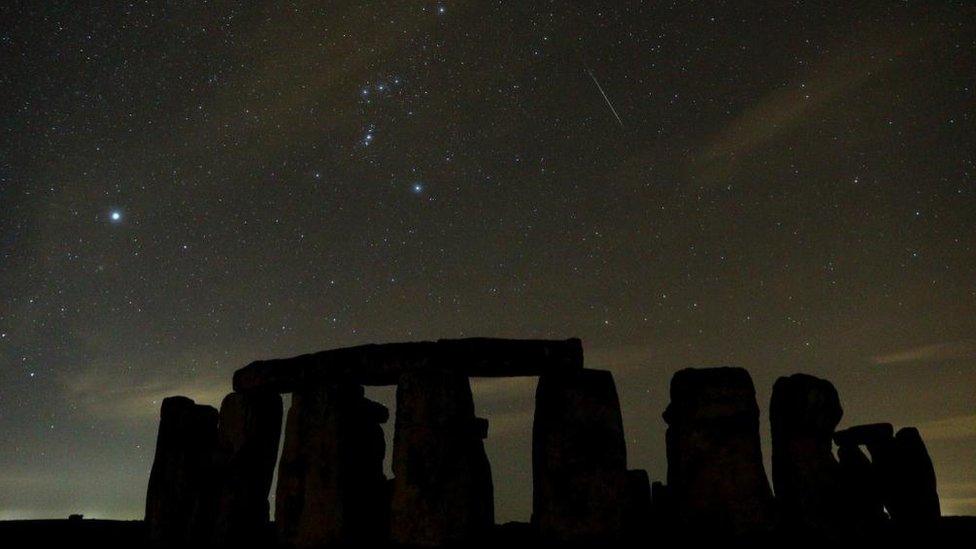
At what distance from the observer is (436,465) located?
9250 mm

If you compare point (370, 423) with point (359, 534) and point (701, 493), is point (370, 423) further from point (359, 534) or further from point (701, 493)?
point (701, 493)

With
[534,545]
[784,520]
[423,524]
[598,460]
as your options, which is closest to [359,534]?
[423,524]

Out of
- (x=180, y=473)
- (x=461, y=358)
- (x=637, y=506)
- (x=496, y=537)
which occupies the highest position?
(x=461, y=358)

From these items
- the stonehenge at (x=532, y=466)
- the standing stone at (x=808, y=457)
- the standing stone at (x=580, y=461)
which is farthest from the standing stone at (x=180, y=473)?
the standing stone at (x=808, y=457)

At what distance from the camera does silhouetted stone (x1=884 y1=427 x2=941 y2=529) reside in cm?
1100

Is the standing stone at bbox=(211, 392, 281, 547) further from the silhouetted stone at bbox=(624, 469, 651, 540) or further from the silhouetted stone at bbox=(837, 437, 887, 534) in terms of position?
the silhouetted stone at bbox=(837, 437, 887, 534)

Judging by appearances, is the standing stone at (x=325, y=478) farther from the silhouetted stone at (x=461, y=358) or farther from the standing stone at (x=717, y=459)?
the standing stone at (x=717, y=459)

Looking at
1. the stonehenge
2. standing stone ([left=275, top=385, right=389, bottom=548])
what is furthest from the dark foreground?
standing stone ([left=275, top=385, right=389, bottom=548])

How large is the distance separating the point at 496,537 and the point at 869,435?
A: 5.56m

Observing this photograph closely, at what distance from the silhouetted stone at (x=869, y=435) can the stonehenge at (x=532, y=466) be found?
0.17 m

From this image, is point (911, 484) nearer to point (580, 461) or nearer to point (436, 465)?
point (580, 461)

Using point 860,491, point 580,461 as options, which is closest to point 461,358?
point 580,461

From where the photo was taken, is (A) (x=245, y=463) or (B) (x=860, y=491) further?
(A) (x=245, y=463)

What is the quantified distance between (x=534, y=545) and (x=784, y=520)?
2.75m
